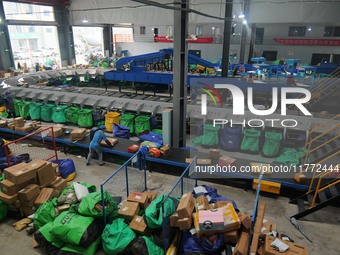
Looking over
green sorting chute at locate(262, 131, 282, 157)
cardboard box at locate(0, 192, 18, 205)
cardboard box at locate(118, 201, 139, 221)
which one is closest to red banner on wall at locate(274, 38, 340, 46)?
green sorting chute at locate(262, 131, 282, 157)

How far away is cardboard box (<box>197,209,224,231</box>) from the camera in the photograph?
3816 millimetres

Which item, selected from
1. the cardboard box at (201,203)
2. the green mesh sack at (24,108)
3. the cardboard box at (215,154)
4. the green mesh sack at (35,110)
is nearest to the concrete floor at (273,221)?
the cardboard box at (215,154)

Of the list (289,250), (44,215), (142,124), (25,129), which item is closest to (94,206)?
(44,215)

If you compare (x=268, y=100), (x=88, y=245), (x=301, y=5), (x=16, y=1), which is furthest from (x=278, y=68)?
(x=16, y=1)

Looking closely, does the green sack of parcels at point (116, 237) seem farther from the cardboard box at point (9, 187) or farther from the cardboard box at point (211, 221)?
the cardboard box at point (9, 187)

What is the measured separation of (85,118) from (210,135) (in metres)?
4.91

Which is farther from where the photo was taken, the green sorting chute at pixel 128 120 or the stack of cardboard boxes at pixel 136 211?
the green sorting chute at pixel 128 120

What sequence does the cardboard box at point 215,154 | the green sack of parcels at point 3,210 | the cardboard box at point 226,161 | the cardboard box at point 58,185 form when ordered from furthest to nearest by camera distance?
the cardboard box at point 215,154
the cardboard box at point 226,161
the cardboard box at point 58,185
the green sack of parcels at point 3,210

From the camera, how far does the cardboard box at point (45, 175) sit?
5590 mm

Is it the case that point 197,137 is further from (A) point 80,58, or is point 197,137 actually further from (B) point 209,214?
(A) point 80,58

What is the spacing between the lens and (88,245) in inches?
171

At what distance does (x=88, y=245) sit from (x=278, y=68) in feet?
40.6

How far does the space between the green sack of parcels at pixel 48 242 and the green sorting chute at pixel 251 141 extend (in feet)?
18.2

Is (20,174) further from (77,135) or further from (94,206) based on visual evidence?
(77,135)
